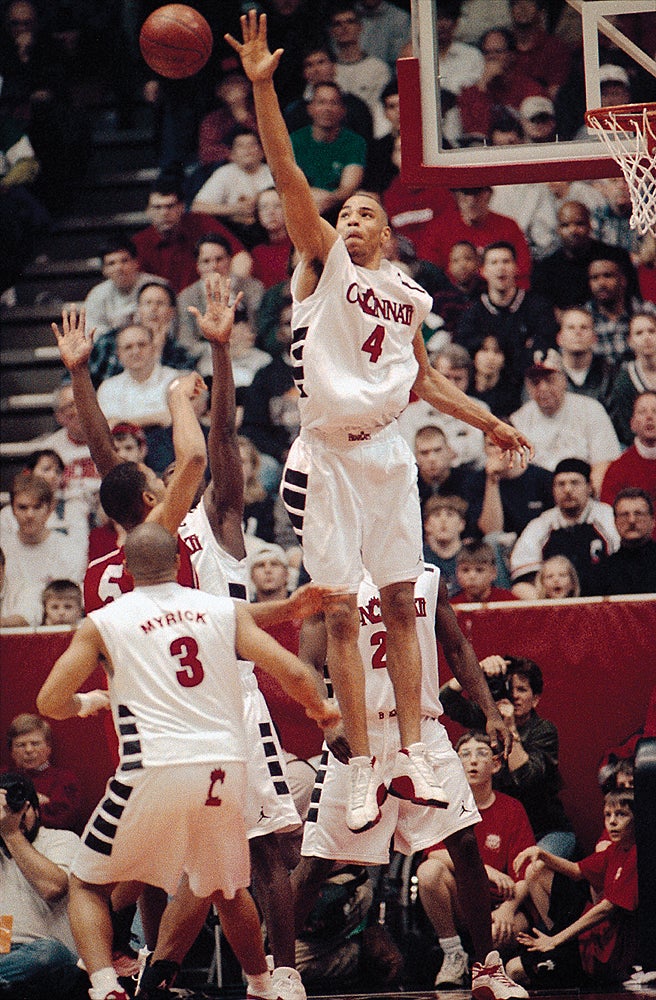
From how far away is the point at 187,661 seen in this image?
5430mm

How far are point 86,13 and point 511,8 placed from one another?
3874 mm

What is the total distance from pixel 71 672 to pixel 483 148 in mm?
3393

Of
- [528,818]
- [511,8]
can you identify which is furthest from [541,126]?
[528,818]

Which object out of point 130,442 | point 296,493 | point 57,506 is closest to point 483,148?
point 296,493

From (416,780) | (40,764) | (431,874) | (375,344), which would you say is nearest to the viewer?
(416,780)

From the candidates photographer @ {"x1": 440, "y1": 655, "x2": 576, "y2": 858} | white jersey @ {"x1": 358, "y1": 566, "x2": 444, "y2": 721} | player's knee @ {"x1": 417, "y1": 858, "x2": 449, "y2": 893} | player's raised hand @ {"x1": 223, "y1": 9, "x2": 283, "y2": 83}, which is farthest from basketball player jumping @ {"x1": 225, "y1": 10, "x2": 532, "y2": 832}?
photographer @ {"x1": 440, "y1": 655, "x2": 576, "y2": 858}

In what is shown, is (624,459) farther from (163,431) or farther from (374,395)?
(374,395)

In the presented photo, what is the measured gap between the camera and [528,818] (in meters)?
7.74

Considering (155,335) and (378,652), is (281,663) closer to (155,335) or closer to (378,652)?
(378,652)

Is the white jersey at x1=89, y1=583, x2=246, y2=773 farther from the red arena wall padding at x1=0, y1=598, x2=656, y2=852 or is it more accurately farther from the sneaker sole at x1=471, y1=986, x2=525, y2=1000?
the red arena wall padding at x1=0, y1=598, x2=656, y2=852

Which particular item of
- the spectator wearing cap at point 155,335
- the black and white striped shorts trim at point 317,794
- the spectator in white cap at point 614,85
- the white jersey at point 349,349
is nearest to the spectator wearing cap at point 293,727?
the black and white striped shorts trim at point 317,794

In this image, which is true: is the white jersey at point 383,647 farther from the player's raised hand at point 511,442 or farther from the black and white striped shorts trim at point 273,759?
the player's raised hand at point 511,442

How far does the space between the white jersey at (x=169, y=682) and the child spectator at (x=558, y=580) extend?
13.1 feet

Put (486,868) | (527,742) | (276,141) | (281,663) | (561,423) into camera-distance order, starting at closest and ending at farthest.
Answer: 1. (281,663)
2. (276,141)
3. (486,868)
4. (527,742)
5. (561,423)
